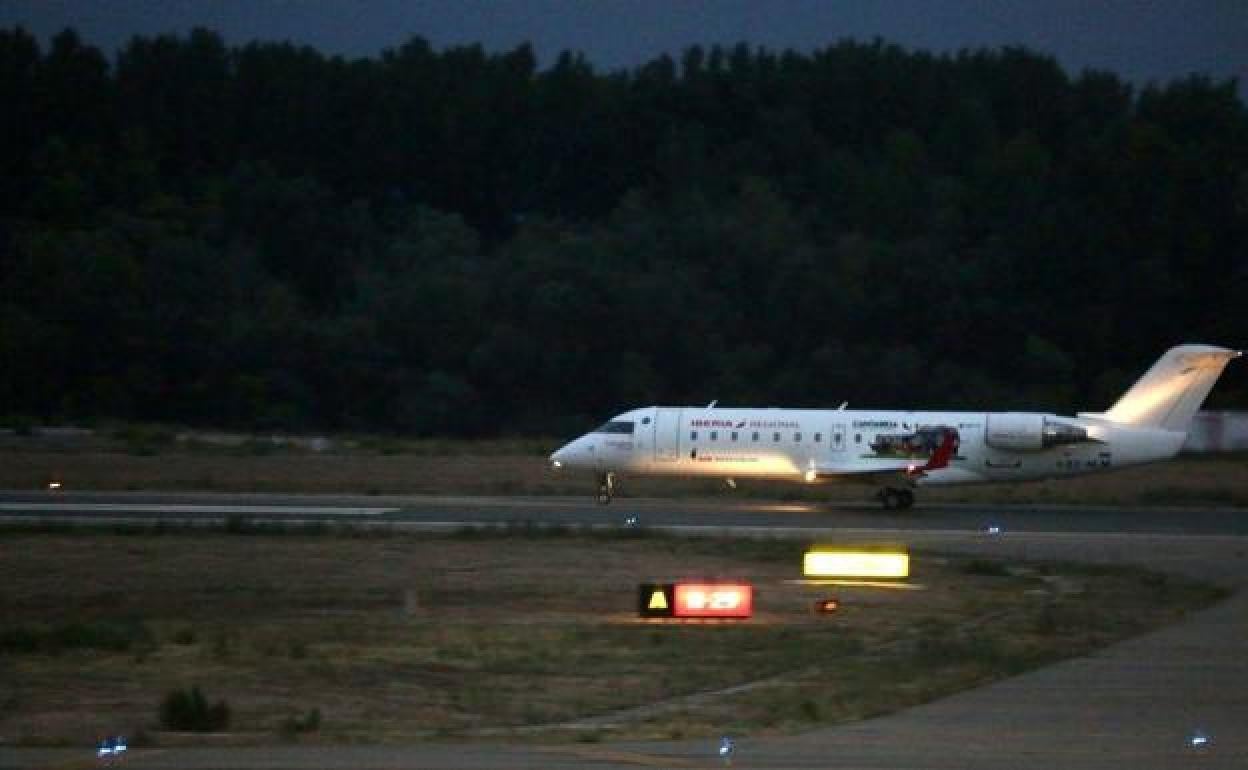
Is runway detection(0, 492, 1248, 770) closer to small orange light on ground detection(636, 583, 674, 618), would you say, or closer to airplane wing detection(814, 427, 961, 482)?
small orange light on ground detection(636, 583, 674, 618)

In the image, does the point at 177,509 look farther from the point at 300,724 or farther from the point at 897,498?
the point at 300,724

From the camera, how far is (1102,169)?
90188 millimetres

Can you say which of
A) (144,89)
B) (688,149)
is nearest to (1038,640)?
(688,149)

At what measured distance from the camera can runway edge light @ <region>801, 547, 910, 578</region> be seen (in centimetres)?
2888

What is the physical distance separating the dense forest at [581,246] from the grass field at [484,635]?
44.4 metres

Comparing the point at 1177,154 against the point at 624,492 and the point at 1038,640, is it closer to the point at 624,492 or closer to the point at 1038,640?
the point at 624,492

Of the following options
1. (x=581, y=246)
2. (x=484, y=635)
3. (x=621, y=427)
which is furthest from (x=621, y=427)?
(x=581, y=246)

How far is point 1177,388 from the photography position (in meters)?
44.4

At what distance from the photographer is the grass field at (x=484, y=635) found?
58.5 feet

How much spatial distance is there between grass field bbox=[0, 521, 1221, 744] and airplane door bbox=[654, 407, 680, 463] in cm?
998

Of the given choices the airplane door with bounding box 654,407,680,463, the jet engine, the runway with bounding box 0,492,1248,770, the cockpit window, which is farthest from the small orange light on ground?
the jet engine

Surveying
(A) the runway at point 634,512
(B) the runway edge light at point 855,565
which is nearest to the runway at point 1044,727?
(A) the runway at point 634,512

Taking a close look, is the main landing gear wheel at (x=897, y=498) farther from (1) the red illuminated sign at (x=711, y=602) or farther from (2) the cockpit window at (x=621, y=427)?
(1) the red illuminated sign at (x=711, y=602)

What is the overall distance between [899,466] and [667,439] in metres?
5.10
